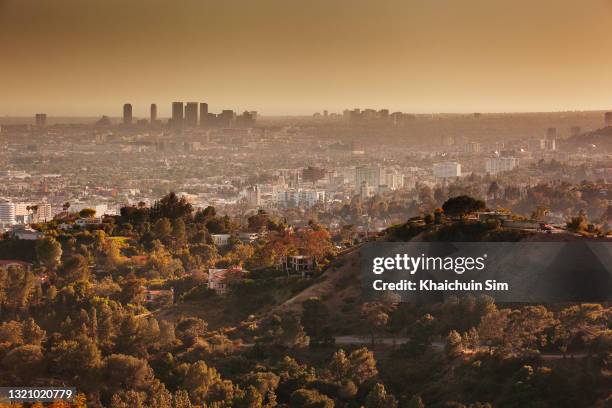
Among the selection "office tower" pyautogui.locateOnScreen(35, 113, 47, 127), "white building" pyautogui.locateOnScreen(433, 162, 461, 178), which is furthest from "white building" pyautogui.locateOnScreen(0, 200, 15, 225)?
"white building" pyautogui.locateOnScreen(433, 162, 461, 178)

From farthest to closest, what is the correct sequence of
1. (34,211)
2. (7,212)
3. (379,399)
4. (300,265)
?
(7,212)
(34,211)
(300,265)
(379,399)

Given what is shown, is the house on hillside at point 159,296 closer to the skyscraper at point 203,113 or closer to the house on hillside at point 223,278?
the house on hillside at point 223,278

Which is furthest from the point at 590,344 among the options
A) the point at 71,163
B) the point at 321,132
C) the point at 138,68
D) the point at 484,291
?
the point at 71,163

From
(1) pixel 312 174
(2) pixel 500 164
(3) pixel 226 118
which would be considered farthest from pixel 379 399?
(2) pixel 500 164

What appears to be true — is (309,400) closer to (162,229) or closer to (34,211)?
(162,229)

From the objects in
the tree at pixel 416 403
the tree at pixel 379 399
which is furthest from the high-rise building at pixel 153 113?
the tree at pixel 416 403

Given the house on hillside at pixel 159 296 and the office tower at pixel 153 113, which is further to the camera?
the office tower at pixel 153 113
